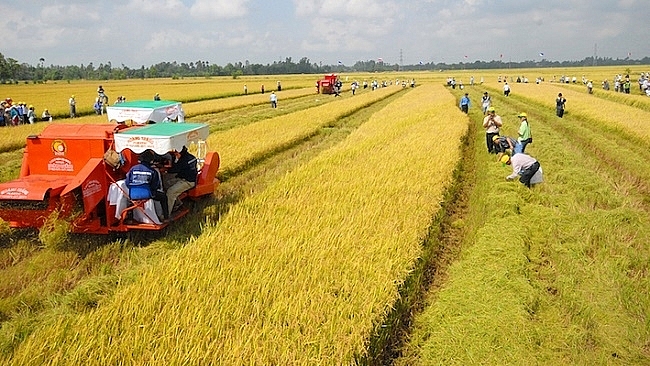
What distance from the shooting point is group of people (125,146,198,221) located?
22.9 ft

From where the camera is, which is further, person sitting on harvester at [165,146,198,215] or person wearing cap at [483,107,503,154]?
person wearing cap at [483,107,503,154]

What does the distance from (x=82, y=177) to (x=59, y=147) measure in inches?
43.9

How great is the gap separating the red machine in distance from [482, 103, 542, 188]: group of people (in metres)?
6.49

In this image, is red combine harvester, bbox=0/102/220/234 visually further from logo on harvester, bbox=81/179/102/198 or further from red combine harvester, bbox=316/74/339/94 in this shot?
red combine harvester, bbox=316/74/339/94

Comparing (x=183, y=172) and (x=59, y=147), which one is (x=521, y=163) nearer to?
(x=183, y=172)

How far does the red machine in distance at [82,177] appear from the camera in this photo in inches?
253

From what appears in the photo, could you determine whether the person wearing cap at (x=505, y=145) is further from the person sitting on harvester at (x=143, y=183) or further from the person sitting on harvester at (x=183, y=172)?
the person sitting on harvester at (x=143, y=183)

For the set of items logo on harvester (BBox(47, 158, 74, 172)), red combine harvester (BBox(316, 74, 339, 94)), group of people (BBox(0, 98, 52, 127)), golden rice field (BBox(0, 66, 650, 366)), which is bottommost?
golden rice field (BBox(0, 66, 650, 366))

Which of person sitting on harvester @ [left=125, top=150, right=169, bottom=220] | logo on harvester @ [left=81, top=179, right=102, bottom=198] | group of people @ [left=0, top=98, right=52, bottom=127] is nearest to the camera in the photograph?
logo on harvester @ [left=81, top=179, right=102, bottom=198]

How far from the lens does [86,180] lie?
21.6 feet

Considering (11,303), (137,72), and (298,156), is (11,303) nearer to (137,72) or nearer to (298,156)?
(298,156)

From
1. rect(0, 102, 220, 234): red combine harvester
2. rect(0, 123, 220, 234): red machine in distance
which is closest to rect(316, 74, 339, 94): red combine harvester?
rect(0, 123, 220, 234): red machine in distance

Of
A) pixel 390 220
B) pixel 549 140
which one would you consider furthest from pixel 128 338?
pixel 549 140

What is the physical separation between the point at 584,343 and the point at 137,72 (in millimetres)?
135356
